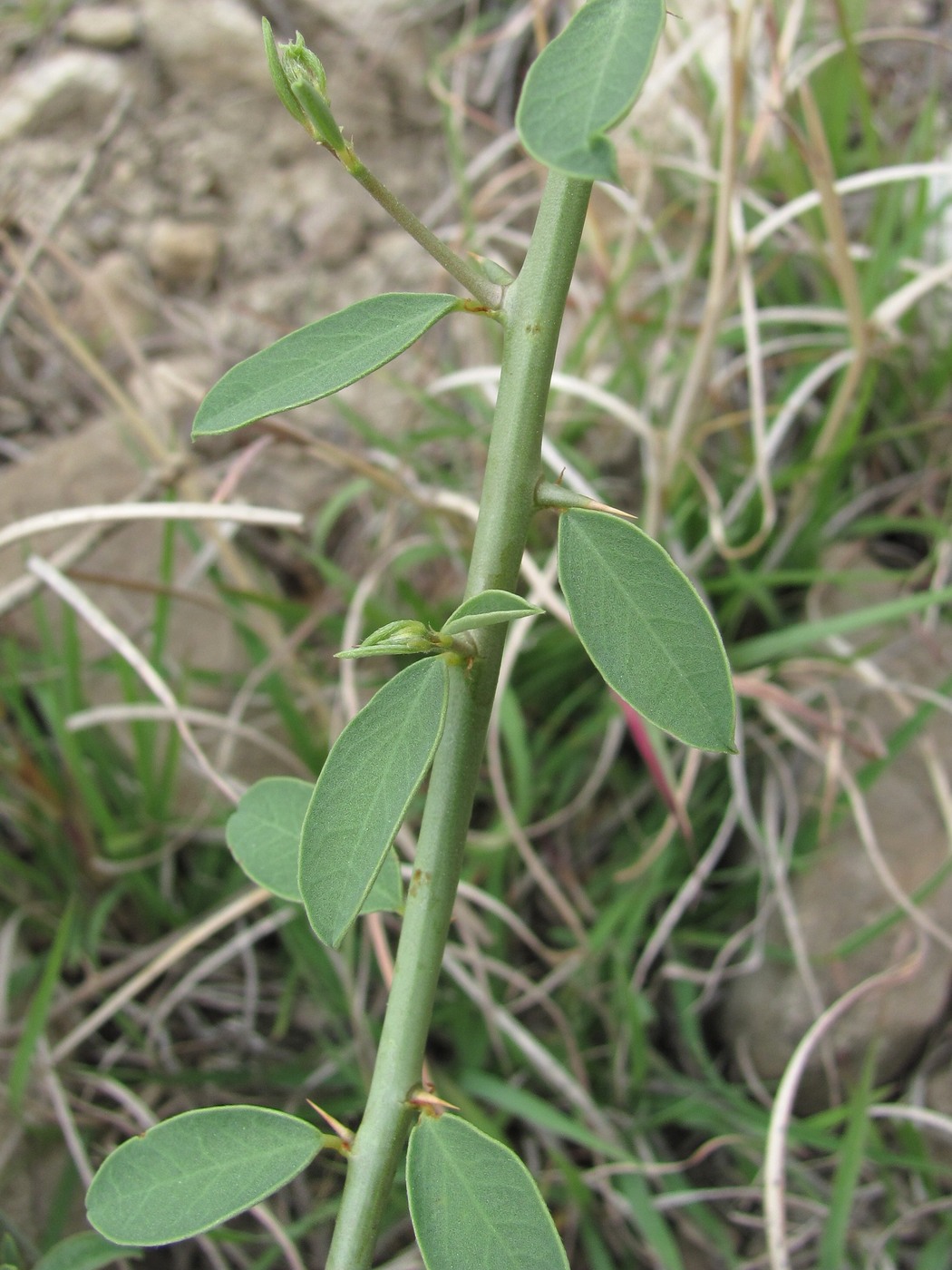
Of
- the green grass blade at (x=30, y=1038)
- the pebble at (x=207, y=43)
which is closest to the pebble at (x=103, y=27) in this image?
the pebble at (x=207, y=43)

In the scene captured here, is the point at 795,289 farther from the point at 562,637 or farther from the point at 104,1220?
the point at 104,1220

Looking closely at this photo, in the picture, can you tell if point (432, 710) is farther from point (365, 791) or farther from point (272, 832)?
point (272, 832)

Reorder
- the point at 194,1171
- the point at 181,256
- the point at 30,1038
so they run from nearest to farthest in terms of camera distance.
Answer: the point at 194,1171, the point at 30,1038, the point at 181,256

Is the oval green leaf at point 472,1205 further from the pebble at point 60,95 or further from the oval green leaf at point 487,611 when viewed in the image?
the pebble at point 60,95

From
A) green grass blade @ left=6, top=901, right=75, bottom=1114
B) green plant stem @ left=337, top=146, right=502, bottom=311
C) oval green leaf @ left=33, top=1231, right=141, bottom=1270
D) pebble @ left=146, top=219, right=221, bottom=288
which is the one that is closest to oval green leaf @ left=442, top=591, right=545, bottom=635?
green plant stem @ left=337, top=146, right=502, bottom=311

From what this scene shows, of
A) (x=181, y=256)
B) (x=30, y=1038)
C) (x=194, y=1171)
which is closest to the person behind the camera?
(x=194, y=1171)

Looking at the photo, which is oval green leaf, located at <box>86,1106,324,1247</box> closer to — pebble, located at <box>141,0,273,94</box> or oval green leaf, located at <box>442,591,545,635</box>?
oval green leaf, located at <box>442,591,545,635</box>

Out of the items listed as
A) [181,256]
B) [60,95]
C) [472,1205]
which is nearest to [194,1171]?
[472,1205]
